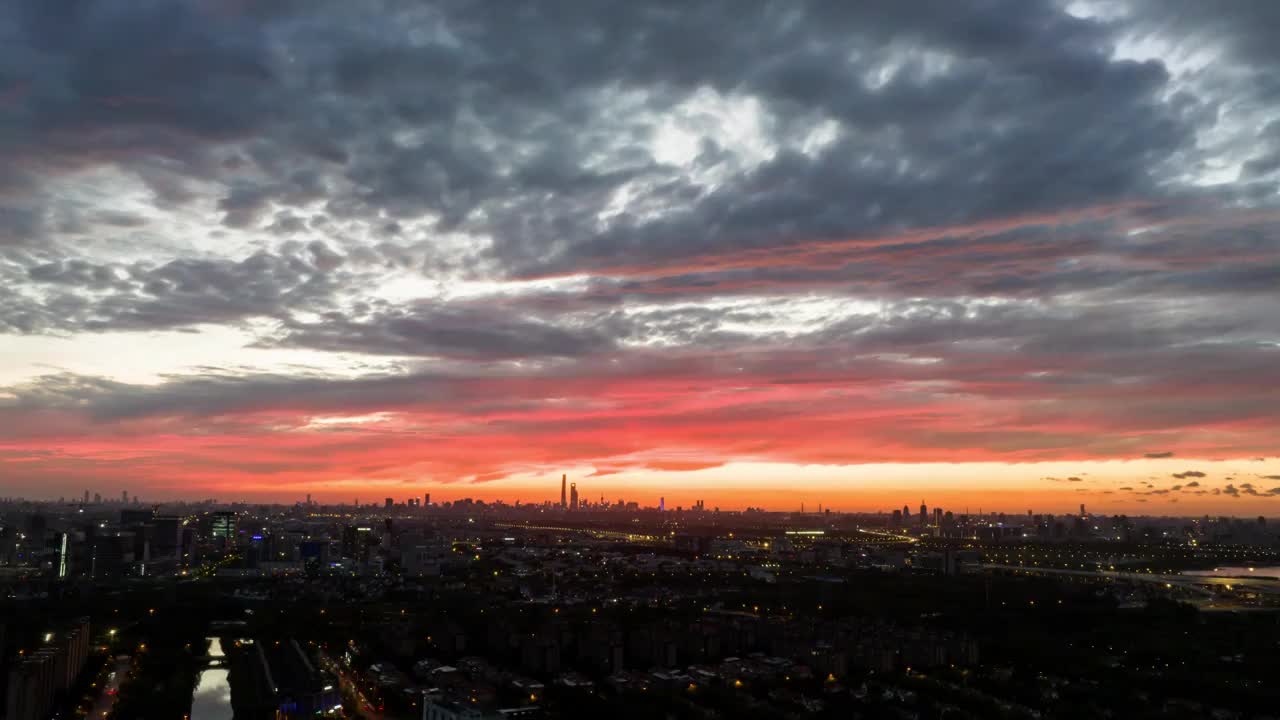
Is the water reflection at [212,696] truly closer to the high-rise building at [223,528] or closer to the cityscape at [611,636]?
the cityscape at [611,636]

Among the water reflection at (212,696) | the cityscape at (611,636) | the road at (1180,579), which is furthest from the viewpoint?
the road at (1180,579)

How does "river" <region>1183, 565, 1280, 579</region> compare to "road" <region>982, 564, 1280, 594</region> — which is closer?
"road" <region>982, 564, 1280, 594</region>

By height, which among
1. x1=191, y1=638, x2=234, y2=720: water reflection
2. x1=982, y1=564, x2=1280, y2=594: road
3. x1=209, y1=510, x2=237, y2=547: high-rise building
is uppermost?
x1=209, y1=510, x2=237, y2=547: high-rise building

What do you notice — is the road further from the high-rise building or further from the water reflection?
the high-rise building

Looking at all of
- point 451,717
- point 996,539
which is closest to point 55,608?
point 451,717

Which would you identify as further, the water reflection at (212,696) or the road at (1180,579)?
the road at (1180,579)

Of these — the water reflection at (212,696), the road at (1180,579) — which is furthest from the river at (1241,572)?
the water reflection at (212,696)

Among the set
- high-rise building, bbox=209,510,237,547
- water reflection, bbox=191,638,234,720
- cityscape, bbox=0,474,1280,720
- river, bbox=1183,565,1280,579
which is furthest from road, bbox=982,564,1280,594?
high-rise building, bbox=209,510,237,547

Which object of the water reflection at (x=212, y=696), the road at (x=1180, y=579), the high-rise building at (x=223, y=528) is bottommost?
the water reflection at (x=212, y=696)

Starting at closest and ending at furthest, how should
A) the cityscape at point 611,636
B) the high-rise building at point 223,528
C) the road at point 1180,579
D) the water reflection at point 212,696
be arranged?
the cityscape at point 611,636
the water reflection at point 212,696
the road at point 1180,579
the high-rise building at point 223,528
